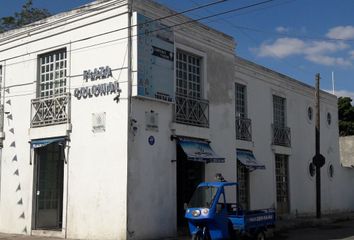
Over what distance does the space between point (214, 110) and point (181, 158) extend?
6.97 feet

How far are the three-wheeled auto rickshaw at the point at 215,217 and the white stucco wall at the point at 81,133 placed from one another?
2096 mm

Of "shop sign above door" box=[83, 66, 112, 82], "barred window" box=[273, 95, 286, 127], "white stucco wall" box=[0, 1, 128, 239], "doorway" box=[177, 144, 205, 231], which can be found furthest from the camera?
"barred window" box=[273, 95, 286, 127]

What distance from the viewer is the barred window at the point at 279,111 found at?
25.3m

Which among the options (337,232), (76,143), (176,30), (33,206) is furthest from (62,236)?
→ (337,232)

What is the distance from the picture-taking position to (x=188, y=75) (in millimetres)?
17906

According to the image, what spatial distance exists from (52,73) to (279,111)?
1264 centimetres

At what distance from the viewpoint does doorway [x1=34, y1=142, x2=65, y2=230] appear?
56.5 ft

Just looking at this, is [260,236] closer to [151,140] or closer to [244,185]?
[151,140]

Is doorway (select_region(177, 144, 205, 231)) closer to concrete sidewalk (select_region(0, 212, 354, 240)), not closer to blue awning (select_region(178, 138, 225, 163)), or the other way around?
blue awning (select_region(178, 138, 225, 163))

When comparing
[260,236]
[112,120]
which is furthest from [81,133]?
[260,236]

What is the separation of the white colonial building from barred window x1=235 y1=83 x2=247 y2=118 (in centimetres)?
101

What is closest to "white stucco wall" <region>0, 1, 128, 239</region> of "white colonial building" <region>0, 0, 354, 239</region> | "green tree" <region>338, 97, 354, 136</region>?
"white colonial building" <region>0, 0, 354, 239</region>

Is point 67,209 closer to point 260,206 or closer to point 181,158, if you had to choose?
point 181,158

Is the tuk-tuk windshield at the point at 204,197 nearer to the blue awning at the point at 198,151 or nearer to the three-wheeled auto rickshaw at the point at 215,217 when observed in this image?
the three-wheeled auto rickshaw at the point at 215,217
